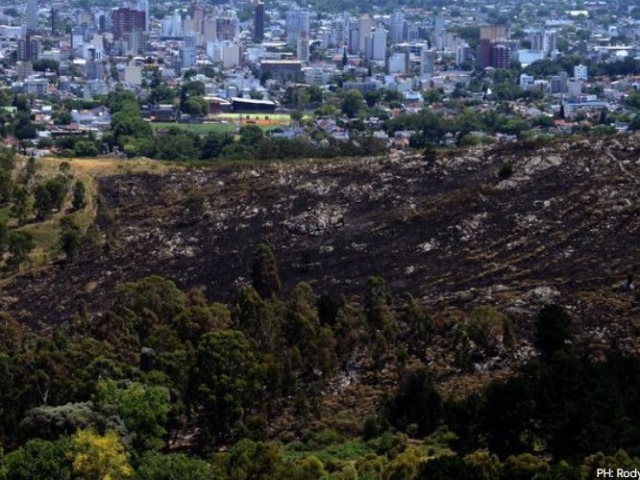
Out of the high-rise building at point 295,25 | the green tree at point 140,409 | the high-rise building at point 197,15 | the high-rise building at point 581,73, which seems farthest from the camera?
the high-rise building at point 197,15

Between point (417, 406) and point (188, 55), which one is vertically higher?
point (417, 406)

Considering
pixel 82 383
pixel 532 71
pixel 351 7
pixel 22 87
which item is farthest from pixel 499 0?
pixel 82 383

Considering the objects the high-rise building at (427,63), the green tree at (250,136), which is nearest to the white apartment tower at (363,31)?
the high-rise building at (427,63)

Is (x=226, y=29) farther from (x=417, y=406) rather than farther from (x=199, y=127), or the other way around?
(x=417, y=406)

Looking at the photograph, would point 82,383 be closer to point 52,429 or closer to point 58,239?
point 52,429

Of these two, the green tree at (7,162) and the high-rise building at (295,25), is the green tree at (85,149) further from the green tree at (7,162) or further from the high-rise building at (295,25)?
the high-rise building at (295,25)

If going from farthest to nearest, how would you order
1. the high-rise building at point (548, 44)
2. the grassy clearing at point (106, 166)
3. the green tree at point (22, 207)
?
the high-rise building at point (548, 44) → the grassy clearing at point (106, 166) → the green tree at point (22, 207)

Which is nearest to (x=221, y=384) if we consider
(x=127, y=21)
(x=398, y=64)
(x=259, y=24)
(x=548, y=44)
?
(x=398, y=64)
